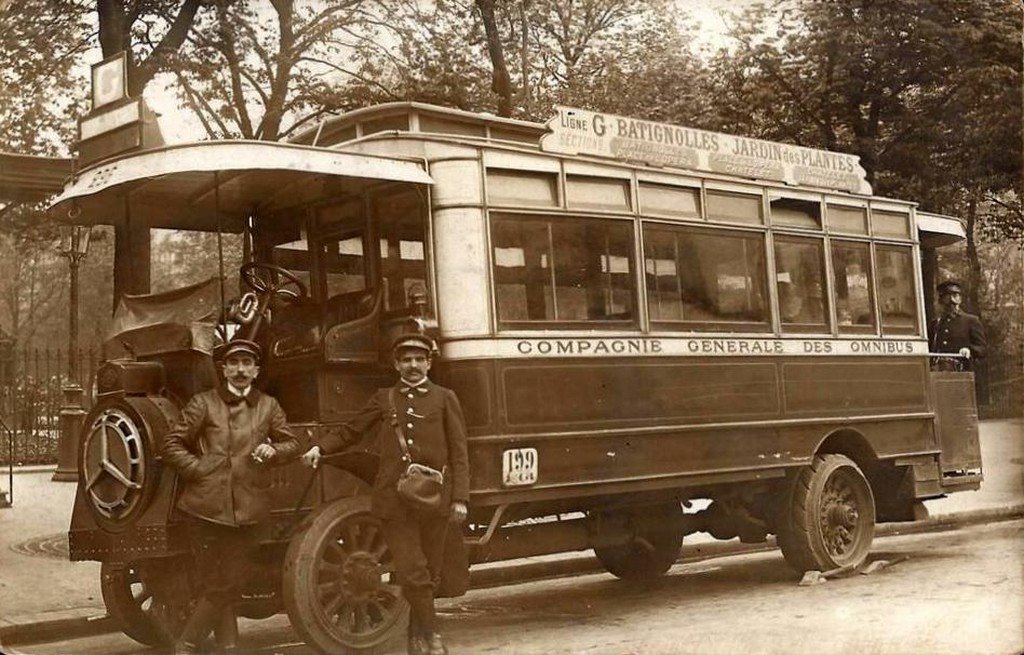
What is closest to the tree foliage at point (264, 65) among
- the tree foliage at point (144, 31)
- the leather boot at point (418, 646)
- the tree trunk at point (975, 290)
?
the tree foliage at point (144, 31)

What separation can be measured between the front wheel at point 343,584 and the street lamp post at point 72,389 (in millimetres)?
4241

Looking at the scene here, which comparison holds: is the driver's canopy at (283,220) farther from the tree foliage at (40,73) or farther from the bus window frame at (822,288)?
the bus window frame at (822,288)

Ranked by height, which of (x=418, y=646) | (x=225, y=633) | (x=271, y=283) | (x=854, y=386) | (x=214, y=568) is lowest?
(x=418, y=646)

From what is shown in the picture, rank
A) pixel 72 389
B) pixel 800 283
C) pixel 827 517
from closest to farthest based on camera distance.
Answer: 1. pixel 800 283
2. pixel 827 517
3. pixel 72 389

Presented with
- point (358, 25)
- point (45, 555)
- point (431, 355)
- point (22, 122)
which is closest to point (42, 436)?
point (45, 555)

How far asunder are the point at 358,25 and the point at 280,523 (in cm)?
328

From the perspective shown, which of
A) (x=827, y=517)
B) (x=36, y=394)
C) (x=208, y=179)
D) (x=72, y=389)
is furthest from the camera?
(x=36, y=394)

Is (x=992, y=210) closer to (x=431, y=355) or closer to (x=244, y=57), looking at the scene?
(x=431, y=355)

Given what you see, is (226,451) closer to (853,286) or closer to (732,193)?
(732,193)

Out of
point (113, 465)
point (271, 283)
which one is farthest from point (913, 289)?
point (113, 465)

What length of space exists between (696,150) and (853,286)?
1785 mm

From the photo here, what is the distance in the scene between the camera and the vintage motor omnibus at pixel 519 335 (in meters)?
5.79

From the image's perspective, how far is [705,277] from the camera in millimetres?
7309

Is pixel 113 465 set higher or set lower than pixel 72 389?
lower
